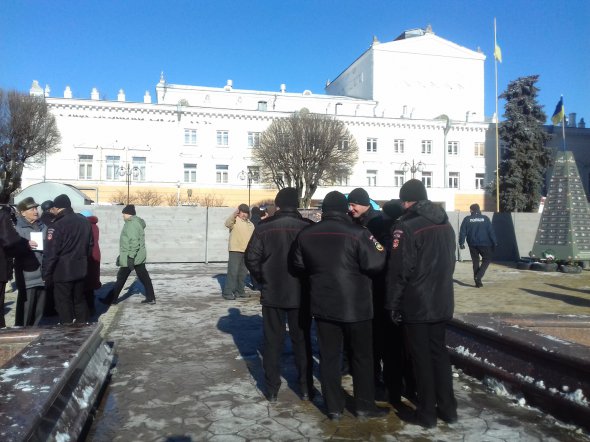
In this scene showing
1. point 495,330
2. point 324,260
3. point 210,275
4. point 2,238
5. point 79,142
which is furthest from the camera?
point 79,142

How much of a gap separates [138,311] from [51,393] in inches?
220

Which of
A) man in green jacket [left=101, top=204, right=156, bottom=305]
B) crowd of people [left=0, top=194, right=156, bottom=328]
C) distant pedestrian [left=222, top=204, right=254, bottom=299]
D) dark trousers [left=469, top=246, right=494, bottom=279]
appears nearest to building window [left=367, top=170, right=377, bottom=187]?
dark trousers [left=469, top=246, right=494, bottom=279]

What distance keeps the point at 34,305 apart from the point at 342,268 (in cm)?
472

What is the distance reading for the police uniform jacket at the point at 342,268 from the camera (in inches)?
157

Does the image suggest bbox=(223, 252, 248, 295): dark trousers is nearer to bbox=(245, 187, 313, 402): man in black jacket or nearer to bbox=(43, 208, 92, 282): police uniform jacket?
bbox=(43, 208, 92, 282): police uniform jacket

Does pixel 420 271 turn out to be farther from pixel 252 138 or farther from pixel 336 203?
pixel 252 138

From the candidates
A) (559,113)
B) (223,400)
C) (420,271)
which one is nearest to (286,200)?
(420,271)

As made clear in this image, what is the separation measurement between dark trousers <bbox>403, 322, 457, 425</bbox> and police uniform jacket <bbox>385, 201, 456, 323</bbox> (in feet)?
0.41

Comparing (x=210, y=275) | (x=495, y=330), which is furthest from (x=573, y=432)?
(x=210, y=275)

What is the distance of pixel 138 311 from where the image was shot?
8.62 meters

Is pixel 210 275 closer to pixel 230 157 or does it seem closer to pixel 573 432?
pixel 573 432

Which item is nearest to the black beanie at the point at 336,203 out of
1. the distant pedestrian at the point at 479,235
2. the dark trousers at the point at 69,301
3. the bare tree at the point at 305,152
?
the dark trousers at the point at 69,301

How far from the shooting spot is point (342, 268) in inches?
159

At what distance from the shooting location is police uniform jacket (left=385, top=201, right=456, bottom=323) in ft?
12.7
